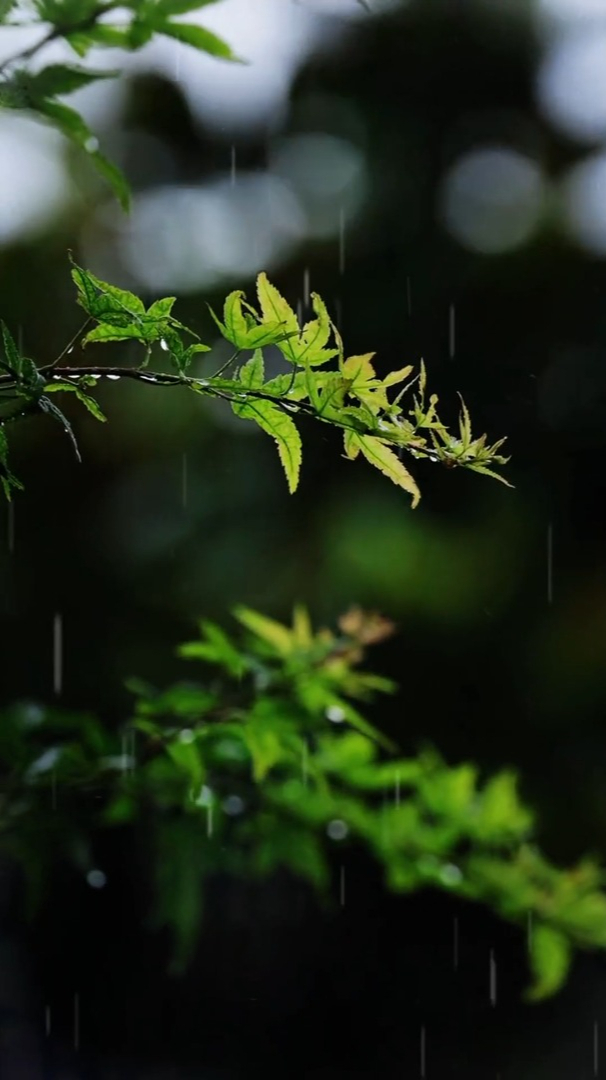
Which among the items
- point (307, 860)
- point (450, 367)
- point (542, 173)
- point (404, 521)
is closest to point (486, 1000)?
point (404, 521)

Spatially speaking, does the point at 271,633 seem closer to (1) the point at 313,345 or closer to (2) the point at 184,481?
(1) the point at 313,345

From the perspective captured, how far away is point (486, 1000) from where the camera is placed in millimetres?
2270

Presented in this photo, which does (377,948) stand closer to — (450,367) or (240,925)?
(240,925)

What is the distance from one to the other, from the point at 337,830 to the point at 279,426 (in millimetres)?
720

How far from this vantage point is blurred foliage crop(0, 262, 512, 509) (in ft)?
1.32

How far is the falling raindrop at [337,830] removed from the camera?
103 centimetres

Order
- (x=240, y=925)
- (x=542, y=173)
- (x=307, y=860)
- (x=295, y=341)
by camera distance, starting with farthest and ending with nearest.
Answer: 1. (x=542, y=173)
2. (x=240, y=925)
3. (x=307, y=860)
4. (x=295, y=341)

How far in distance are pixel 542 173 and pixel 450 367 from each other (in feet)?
1.90

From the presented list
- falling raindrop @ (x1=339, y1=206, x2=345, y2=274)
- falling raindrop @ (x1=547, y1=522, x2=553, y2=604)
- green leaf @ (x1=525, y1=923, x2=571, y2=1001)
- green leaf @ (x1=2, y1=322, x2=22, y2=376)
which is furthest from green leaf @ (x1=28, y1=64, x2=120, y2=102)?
falling raindrop @ (x1=547, y1=522, x2=553, y2=604)

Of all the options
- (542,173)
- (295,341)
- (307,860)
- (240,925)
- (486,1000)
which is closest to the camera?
(295,341)

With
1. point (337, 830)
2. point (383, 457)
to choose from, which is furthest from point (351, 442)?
point (337, 830)

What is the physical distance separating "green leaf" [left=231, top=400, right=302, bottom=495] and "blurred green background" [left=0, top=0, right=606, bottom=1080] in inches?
63.2

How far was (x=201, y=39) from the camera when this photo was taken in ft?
1.38

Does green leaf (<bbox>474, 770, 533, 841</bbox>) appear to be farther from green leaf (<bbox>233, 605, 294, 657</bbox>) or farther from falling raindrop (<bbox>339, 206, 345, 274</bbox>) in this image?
falling raindrop (<bbox>339, 206, 345, 274</bbox>)
